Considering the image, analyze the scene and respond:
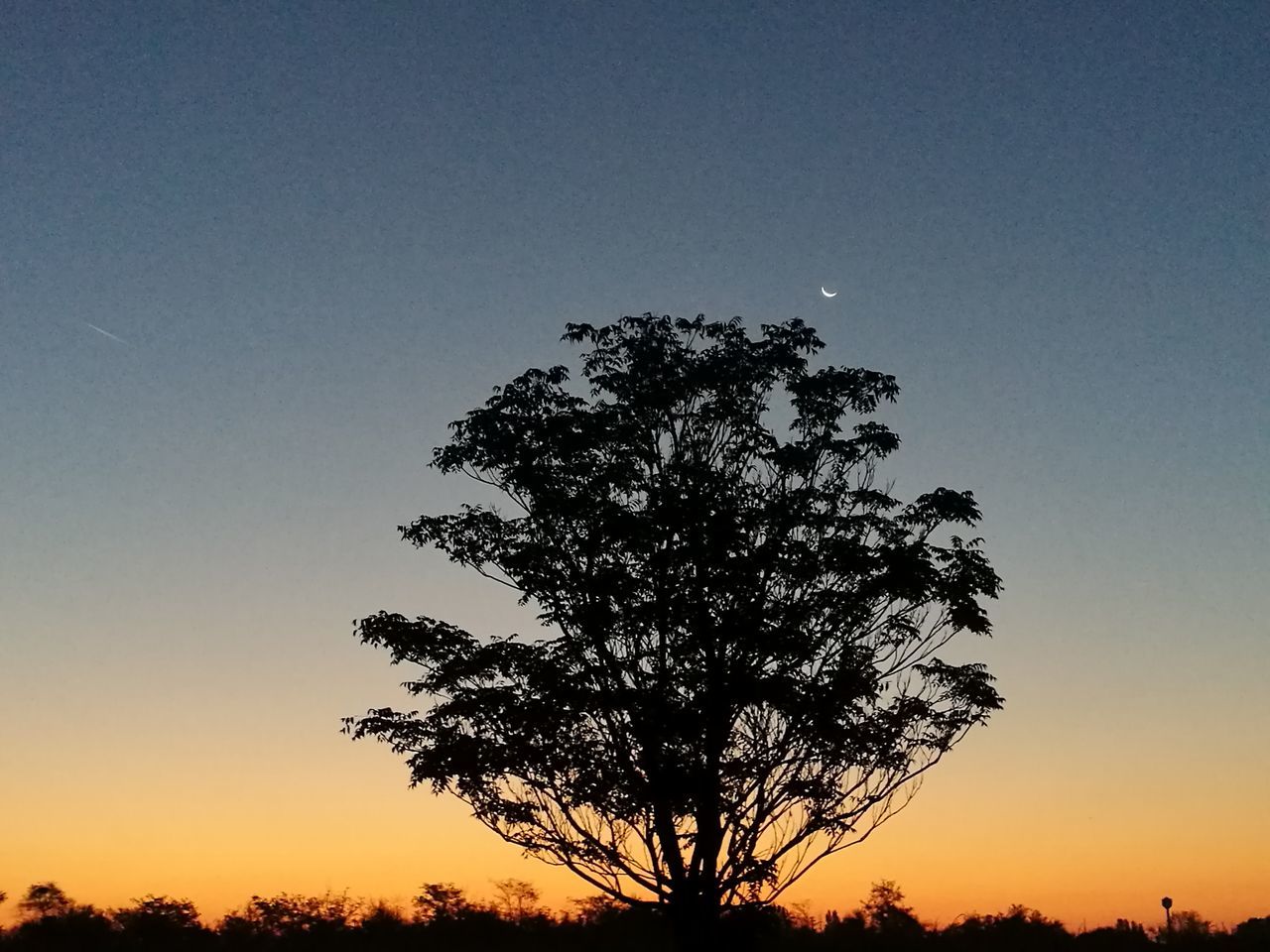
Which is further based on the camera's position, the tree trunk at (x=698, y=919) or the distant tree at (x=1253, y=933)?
the distant tree at (x=1253, y=933)

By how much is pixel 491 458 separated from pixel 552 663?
17.9 ft

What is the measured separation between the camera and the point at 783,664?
2761cm

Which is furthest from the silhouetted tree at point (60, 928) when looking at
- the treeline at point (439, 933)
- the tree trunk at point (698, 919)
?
the tree trunk at point (698, 919)

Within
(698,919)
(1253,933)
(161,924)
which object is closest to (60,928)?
(161,924)

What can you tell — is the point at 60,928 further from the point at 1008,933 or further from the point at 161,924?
the point at 1008,933

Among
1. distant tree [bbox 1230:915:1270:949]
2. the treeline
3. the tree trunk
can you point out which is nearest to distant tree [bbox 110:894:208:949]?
the treeline

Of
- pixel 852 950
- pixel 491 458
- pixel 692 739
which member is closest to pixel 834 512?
pixel 692 739

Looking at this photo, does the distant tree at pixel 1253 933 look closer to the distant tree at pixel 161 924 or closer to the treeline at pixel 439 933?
the treeline at pixel 439 933

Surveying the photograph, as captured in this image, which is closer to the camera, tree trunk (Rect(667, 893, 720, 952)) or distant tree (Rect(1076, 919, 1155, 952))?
tree trunk (Rect(667, 893, 720, 952))

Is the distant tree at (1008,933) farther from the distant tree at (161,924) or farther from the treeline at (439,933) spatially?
the distant tree at (161,924)

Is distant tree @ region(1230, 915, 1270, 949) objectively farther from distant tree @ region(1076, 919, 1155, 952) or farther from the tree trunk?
the tree trunk

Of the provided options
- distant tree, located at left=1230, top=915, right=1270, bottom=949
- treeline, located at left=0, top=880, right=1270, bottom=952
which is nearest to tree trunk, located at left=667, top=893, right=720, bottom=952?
treeline, located at left=0, top=880, right=1270, bottom=952

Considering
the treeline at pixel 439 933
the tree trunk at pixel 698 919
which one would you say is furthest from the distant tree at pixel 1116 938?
the tree trunk at pixel 698 919

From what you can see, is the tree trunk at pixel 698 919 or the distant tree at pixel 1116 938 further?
the distant tree at pixel 1116 938
